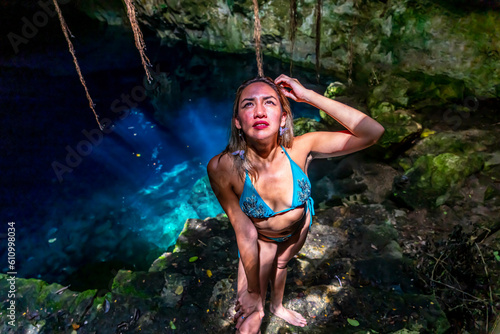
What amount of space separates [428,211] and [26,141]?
9.19 m

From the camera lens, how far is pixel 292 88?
75.8 inches

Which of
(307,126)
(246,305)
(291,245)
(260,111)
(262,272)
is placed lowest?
(307,126)

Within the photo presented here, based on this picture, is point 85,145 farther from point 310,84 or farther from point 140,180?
point 310,84

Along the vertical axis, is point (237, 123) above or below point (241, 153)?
above

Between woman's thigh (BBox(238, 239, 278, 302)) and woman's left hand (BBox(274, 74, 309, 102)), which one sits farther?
woman's thigh (BBox(238, 239, 278, 302))

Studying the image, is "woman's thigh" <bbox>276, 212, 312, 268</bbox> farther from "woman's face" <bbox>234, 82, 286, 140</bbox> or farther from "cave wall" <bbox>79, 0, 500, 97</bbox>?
"cave wall" <bbox>79, 0, 500, 97</bbox>

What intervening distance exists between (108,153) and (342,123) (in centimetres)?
677

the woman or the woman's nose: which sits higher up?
the woman's nose

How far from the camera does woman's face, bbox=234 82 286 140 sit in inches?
67.7

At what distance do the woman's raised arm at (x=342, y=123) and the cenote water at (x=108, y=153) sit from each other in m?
4.05

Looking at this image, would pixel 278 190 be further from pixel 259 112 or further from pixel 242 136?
pixel 259 112

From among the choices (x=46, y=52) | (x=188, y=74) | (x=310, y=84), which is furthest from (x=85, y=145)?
(x=46, y=52)

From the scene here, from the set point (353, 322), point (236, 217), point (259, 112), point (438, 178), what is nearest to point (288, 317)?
point (353, 322)

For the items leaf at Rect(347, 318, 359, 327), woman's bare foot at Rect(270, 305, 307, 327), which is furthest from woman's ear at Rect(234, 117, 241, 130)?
leaf at Rect(347, 318, 359, 327)
